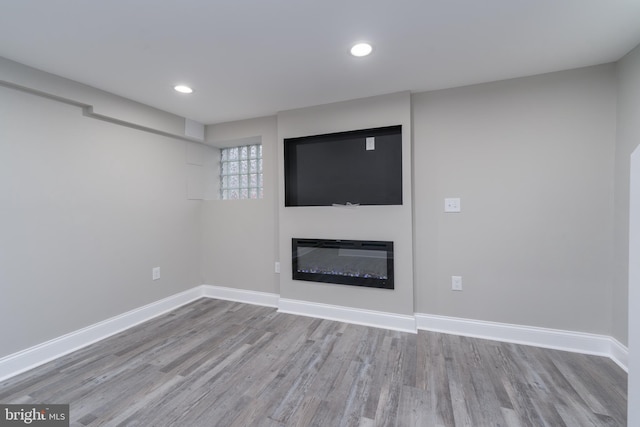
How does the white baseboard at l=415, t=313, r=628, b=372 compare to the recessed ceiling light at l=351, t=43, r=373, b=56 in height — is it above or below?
below

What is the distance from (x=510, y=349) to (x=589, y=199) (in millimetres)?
1355

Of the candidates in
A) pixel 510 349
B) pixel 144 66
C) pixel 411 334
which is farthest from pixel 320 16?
pixel 510 349

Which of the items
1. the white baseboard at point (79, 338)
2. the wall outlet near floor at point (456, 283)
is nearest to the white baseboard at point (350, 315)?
the wall outlet near floor at point (456, 283)

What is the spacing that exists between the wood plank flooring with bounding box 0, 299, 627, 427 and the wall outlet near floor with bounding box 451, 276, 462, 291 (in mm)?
428

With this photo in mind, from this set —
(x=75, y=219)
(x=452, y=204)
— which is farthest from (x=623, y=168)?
(x=75, y=219)

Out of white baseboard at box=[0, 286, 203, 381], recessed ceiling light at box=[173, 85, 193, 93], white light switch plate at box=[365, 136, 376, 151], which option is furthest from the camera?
white light switch plate at box=[365, 136, 376, 151]

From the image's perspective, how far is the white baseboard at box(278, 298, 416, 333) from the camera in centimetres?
252

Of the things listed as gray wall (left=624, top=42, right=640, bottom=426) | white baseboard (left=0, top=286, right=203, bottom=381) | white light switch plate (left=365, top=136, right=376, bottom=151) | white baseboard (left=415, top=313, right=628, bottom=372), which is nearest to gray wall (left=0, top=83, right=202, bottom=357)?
white baseboard (left=0, top=286, right=203, bottom=381)

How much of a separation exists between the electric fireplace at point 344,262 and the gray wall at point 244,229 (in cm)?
42

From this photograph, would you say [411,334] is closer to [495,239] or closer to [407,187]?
[495,239]

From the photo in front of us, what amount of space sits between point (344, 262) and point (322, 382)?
46.7 inches

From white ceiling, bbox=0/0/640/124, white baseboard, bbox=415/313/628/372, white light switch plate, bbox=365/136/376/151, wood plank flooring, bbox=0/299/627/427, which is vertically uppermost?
white ceiling, bbox=0/0/640/124

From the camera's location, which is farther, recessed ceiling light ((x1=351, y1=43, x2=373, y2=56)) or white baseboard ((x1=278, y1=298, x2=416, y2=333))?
white baseboard ((x1=278, y1=298, x2=416, y2=333))

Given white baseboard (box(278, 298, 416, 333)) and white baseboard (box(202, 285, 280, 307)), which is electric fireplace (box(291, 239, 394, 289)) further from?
white baseboard (box(202, 285, 280, 307))
